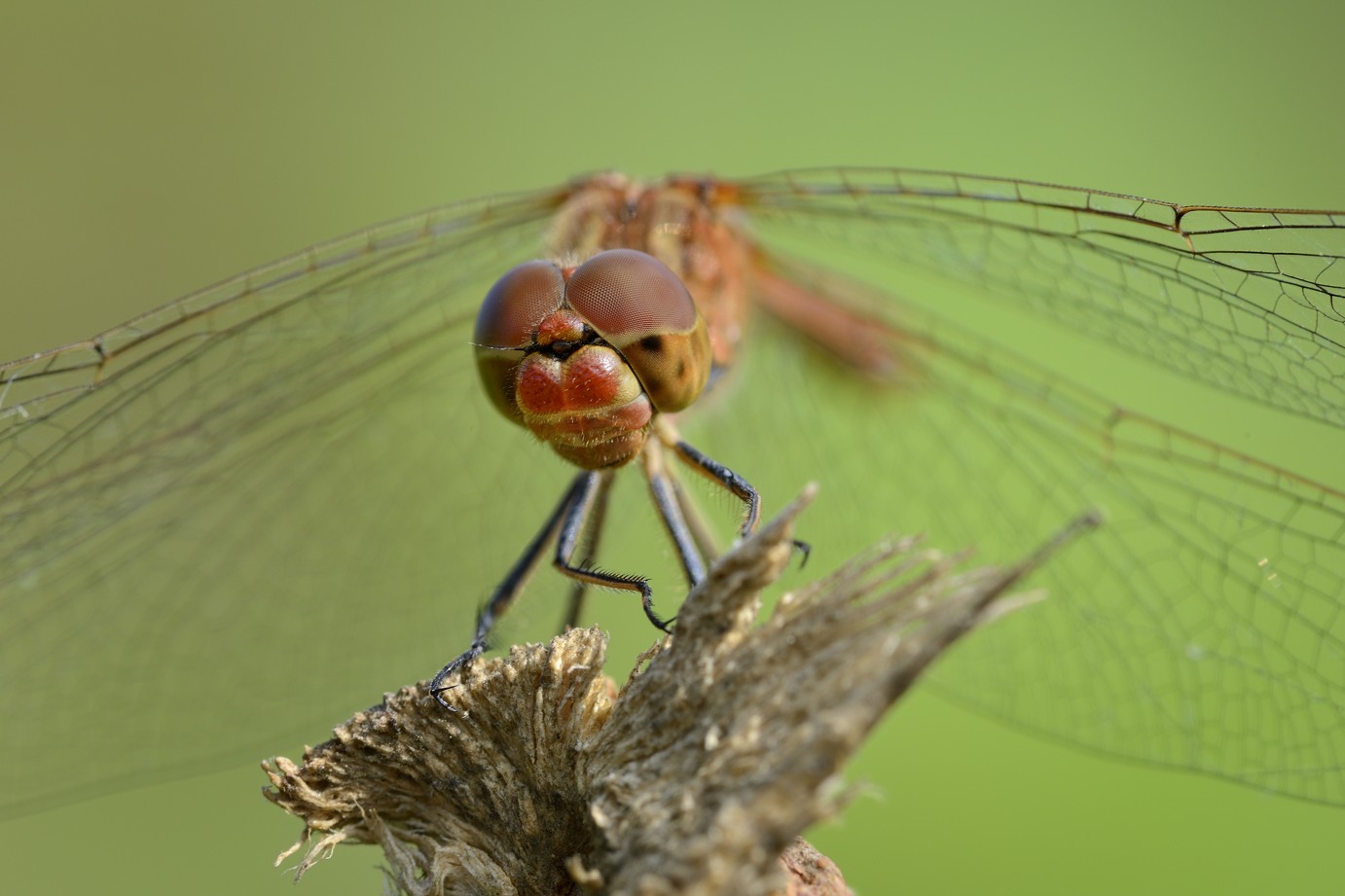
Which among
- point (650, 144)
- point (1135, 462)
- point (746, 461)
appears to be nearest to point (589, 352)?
point (1135, 462)

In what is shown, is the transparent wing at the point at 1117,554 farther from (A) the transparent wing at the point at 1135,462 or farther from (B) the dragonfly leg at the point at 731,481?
(B) the dragonfly leg at the point at 731,481

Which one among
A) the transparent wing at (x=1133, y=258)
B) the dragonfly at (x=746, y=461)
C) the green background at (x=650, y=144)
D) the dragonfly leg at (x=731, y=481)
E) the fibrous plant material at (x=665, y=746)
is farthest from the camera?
the green background at (x=650, y=144)

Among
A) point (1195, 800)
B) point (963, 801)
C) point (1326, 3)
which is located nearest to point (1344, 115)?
point (1326, 3)

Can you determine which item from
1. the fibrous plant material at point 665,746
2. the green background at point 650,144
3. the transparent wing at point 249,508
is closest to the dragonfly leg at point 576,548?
the fibrous plant material at point 665,746

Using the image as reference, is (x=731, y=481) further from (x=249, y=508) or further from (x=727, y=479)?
(x=249, y=508)

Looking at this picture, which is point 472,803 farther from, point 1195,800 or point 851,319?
point 1195,800

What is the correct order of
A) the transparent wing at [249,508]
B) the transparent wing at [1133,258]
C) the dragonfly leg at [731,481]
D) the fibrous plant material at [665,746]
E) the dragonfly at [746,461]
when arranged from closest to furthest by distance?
the fibrous plant material at [665,746], the dragonfly leg at [731,481], the transparent wing at [1133,258], the dragonfly at [746,461], the transparent wing at [249,508]
